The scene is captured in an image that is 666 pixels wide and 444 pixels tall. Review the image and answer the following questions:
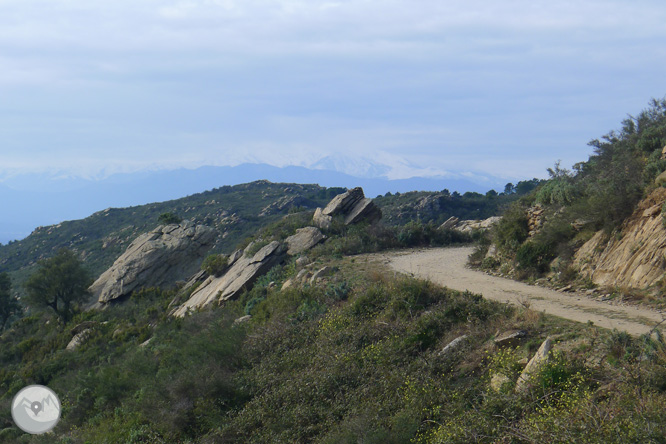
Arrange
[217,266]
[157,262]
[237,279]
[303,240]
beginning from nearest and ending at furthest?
[237,279] → [303,240] → [217,266] → [157,262]

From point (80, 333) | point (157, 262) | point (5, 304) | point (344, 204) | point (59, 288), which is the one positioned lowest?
point (80, 333)

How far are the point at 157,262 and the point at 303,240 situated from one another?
12503 millimetres

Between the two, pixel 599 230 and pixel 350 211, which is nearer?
pixel 599 230

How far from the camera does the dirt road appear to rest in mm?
9984

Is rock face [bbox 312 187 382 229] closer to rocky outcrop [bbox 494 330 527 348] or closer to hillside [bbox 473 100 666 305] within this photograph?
hillside [bbox 473 100 666 305]

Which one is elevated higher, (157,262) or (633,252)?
(633,252)

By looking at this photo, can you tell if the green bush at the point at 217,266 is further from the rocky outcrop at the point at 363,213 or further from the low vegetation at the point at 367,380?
the low vegetation at the point at 367,380

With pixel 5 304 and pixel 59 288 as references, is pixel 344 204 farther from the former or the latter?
pixel 5 304

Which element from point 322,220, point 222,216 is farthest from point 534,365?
point 222,216

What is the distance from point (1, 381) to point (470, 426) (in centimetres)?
2053

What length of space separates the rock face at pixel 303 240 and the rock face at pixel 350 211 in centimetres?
139

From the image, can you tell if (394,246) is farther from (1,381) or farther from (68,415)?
(1,381)

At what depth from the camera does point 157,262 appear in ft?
105

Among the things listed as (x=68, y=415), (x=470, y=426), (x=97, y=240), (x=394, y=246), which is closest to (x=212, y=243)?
(x=394, y=246)
